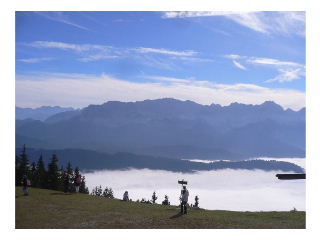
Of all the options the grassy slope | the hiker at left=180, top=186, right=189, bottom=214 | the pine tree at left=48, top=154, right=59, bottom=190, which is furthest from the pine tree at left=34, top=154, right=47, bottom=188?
the hiker at left=180, top=186, right=189, bottom=214

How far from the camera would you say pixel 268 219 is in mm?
29156

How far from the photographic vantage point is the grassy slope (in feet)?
87.4

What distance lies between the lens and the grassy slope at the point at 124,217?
87.4ft

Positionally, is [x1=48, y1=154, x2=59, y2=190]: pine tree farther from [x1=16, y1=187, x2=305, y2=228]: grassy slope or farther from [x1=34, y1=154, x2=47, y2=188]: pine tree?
[x1=16, y1=187, x2=305, y2=228]: grassy slope

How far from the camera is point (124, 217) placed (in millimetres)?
28469

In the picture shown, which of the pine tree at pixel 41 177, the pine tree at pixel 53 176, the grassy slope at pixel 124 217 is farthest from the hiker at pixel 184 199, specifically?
the pine tree at pixel 41 177

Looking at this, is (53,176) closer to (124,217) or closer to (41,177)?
(41,177)

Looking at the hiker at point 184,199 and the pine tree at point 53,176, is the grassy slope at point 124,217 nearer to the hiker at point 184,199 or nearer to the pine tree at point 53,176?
the hiker at point 184,199

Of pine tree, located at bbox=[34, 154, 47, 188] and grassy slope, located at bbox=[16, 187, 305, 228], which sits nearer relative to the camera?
grassy slope, located at bbox=[16, 187, 305, 228]

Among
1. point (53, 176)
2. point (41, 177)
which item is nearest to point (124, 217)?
point (53, 176)

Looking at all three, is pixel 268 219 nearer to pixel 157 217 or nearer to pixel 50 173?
pixel 157 217
